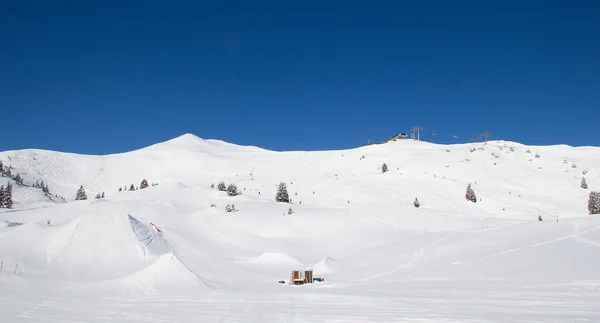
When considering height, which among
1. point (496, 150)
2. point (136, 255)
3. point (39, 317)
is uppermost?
point (496, 150)

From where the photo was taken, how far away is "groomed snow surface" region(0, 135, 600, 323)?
9430 mm

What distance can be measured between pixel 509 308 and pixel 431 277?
522 cm

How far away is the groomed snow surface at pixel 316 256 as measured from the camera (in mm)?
9430

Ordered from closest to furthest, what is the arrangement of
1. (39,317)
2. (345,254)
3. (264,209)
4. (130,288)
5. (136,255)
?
(39,317) → (130,288) → (136,255) → (345,254) → (264,209)

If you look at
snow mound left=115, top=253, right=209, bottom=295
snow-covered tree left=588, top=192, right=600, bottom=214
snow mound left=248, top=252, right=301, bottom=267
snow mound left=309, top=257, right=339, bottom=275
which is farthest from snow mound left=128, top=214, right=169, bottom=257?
snow-covered tree left=588, top=192, right=600, bottom=214

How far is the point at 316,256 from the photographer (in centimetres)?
2103

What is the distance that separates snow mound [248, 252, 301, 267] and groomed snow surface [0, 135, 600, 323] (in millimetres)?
85

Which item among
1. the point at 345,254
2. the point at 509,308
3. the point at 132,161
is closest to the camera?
the point at 509,308

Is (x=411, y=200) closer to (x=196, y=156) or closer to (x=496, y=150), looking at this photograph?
(x=496, y=150)

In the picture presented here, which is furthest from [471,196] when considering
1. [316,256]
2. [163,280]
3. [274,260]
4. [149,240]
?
[163,280]

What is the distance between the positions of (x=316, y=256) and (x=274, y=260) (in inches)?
112

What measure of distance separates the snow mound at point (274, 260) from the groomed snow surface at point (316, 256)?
0.09 m

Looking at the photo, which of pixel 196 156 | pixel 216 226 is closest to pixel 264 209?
pixel 216 226

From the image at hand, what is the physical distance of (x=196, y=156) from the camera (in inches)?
2958
